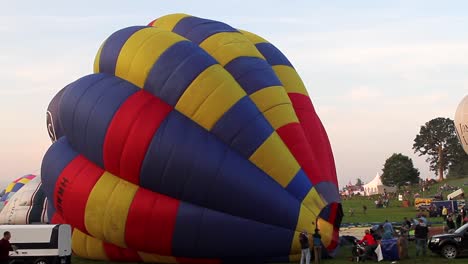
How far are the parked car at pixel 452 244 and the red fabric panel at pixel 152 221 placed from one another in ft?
21.8

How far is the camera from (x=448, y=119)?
9525cm

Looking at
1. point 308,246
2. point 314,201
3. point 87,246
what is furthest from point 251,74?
point 87,246

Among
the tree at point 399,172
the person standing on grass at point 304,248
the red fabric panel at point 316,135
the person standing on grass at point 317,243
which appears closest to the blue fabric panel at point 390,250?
the red fabric panel at point 316,135

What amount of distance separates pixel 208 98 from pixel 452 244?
7.03 meters

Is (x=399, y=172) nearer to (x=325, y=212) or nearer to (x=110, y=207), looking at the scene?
(x=325, y=212)

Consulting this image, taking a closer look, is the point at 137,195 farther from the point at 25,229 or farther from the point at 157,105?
the point at 25,229

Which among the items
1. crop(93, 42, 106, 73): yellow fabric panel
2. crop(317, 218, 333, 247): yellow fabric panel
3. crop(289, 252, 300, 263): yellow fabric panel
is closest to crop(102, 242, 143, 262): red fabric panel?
crop(289, 252, 300, 263): yellow fabric panel

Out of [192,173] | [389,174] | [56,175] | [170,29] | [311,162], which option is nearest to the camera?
[192,173]

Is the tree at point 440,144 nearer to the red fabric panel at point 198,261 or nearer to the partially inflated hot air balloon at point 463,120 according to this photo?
the partially inflated hot air balloon at point 463,120

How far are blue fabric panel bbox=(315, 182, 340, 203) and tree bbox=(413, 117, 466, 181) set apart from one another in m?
86.5

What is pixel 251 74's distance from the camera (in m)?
14.1

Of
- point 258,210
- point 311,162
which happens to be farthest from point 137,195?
point 311,162

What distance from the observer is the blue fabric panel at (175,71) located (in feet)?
43.7

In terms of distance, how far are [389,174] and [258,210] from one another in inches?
3167
